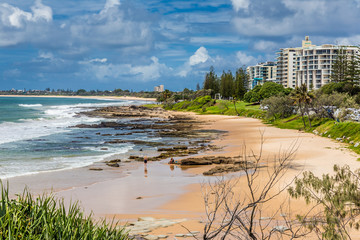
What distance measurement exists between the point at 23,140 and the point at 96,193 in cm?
2978

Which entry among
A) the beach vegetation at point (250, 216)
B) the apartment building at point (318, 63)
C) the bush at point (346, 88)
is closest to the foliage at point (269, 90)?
the bush at point (346, 88)

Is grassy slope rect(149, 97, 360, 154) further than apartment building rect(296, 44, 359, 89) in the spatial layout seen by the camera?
No

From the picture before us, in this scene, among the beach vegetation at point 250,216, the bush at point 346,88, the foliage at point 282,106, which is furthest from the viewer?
the bush at point 346,88

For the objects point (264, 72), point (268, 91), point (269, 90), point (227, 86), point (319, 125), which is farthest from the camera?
point (264, 72)

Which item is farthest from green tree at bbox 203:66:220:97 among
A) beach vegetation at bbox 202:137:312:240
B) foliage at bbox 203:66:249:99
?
beach vegetation at bbox 202:137:312:240

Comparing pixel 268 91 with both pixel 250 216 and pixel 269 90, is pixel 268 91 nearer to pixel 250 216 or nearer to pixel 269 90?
pixel 269 90

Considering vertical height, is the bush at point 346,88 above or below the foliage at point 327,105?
above

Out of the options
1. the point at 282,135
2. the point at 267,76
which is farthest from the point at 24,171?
the point at 267,76

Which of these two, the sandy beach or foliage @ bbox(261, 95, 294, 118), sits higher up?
foliage @ bbox(261, 95, 294, 118)

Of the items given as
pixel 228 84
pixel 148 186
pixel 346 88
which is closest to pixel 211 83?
pixel 228 84

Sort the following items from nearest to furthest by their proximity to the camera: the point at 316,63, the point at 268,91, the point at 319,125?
the point at 319,125 < the point at 268,91 < the point at 316,63

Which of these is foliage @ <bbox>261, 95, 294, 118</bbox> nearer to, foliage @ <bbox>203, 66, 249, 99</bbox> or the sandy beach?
the sandy beach

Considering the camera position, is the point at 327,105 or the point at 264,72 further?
the point at 264,72

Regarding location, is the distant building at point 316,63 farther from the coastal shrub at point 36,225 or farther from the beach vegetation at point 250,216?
the coastal shrub at point 36,225
